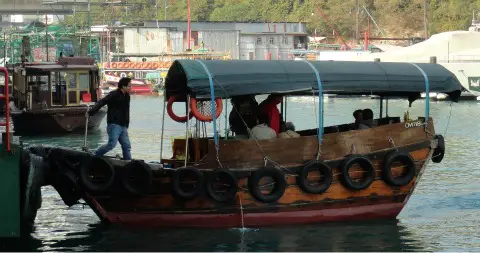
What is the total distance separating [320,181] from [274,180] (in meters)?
0.69

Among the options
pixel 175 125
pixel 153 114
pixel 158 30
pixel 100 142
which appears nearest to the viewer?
pixel 100 142

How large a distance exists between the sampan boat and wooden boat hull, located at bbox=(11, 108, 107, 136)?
15581 mm

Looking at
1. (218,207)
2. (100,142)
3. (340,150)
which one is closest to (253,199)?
(218,207)

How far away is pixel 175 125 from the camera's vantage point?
36344mm

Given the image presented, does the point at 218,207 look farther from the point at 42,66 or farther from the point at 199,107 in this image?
the point at 42,66

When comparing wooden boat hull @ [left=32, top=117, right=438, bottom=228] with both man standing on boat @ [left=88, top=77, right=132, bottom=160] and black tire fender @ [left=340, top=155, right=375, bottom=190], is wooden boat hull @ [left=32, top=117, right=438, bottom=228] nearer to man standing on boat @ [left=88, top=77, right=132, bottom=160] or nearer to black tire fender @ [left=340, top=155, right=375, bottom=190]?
black tire fender @ [left=340, top=155, right=375, bottom=190]

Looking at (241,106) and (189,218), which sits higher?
(241,106)

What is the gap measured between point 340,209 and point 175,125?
22068 millimetres

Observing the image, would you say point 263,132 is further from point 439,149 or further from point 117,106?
point 439,149

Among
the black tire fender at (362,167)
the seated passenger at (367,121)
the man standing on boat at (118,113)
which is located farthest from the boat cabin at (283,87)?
the man standing on boat at (118,113)

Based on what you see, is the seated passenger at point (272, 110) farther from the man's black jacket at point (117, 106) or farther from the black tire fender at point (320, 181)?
the man's black jacket at point (117, 106)

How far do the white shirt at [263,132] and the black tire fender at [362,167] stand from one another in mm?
994

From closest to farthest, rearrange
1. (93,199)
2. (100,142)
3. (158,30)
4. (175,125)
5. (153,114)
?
(93,199) < (100,142) < (175,125) < (153,114) < (158,30)

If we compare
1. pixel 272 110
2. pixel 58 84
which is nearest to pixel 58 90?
pixel 58 84
